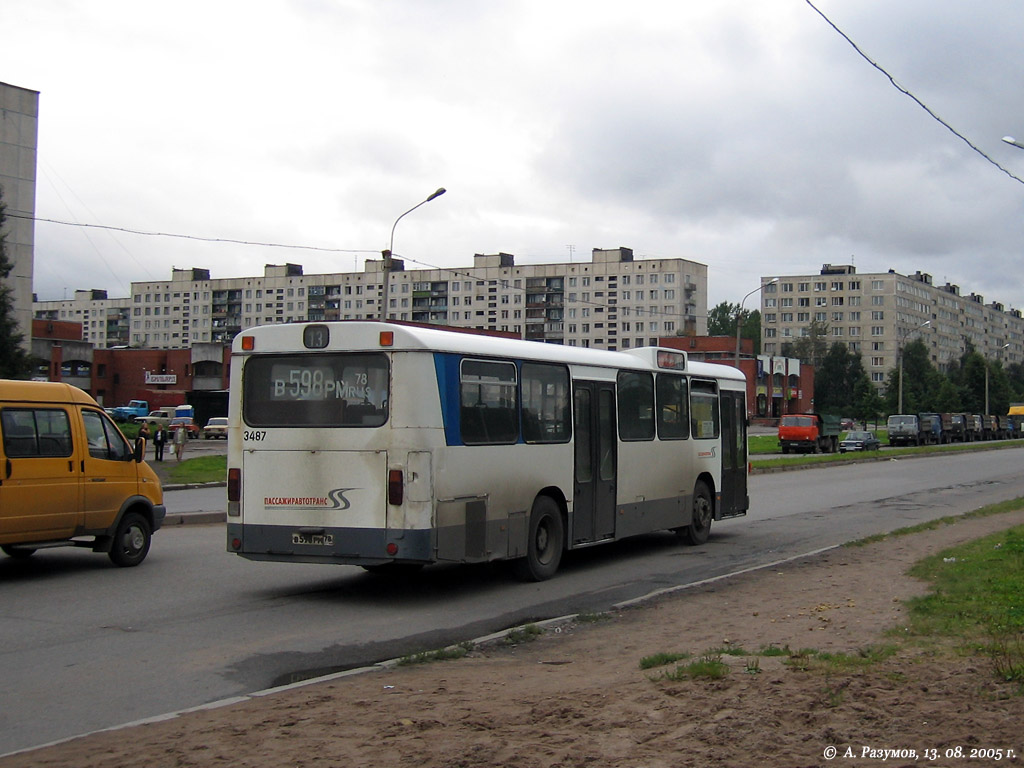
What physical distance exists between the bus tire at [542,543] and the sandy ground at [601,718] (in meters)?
3.87

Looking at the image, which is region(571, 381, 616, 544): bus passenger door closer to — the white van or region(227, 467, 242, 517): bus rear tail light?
region(227, 467, 242, 517): bus rear tail light

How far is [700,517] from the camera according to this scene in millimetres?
16734

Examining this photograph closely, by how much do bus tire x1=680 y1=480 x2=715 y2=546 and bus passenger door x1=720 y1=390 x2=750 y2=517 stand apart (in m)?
0.48

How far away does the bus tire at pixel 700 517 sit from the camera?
54.2 feet

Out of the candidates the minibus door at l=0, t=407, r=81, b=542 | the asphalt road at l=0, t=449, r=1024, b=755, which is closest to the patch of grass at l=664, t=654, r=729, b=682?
the asphalt road at l=0, t=449, r=1024, b=755

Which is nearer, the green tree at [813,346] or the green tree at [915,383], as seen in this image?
the green tree at [915,383]

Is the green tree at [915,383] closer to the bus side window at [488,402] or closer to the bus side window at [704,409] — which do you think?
the bus side window at [704,409]

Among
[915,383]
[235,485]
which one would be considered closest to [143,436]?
[235,485]

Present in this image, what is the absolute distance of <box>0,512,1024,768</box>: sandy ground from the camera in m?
5.03

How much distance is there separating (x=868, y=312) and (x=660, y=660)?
151943mm

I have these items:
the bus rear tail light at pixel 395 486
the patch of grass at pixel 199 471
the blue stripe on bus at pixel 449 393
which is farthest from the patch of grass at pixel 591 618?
the patch of grass at pixel 199 471

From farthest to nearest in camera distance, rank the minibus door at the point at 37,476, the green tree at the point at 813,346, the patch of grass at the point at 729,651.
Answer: the green tree at the point at 813,346
the minibus door at the point at 37,476
the patch of grass at the point at 729,651

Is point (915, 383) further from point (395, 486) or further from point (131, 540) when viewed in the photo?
point (395, 486)

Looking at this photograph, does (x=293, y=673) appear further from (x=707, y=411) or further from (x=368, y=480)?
(x=707, y=411)
